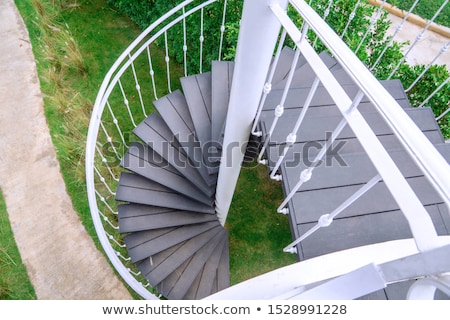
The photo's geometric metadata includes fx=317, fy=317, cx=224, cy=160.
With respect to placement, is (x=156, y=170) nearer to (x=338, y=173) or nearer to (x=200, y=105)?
(x=200, y=105)

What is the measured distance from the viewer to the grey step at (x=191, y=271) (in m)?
3.33

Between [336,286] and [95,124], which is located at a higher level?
[95,124]

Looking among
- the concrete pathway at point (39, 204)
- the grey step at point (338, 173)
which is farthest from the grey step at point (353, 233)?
the concrete pathway at point (39, 204)

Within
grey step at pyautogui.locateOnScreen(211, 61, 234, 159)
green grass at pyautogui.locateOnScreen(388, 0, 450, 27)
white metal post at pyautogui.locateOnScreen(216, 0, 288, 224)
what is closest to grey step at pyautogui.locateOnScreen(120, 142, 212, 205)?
grey step at pyautogui.locateOnScreen(211, 61, 234, 159)

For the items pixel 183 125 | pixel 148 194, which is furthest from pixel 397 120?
pixel 148 194

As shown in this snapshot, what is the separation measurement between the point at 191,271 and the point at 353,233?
2134 mm

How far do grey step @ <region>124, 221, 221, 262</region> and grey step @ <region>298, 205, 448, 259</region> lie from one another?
6.27 feet

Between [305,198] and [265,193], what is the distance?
2.39 metres

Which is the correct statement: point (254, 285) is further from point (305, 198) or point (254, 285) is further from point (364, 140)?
point (364, 140)

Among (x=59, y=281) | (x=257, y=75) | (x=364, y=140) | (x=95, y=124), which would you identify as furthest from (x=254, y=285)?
(x=59, y=281)

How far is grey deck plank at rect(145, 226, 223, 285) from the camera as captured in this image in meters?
3.26

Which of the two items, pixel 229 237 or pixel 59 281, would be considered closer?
pixel 59 281

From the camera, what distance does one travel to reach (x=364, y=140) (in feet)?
3.61
